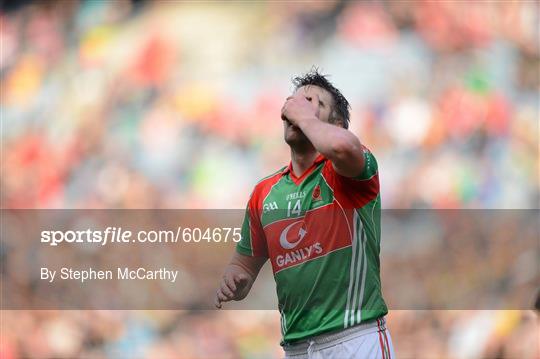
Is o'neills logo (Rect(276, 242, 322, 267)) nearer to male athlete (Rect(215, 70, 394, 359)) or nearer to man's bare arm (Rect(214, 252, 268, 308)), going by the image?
male athlete (Rect(215, 70, 394, 359))

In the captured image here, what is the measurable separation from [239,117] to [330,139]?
95.3 inches

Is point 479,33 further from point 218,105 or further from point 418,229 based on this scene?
point 218,105

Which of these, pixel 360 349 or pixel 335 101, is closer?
pixel 360 349

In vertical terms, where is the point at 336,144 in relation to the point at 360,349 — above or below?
above

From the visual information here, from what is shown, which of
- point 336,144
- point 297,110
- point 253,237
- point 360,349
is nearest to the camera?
point 336,144

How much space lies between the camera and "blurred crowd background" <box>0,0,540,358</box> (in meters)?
4.43

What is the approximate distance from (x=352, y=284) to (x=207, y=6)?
263cm

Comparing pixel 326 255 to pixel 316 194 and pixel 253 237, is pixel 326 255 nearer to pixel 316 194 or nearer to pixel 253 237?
pixel 316 194

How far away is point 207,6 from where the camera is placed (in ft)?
15.1
